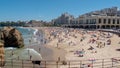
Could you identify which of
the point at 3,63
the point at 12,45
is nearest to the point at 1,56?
the point at 3,63

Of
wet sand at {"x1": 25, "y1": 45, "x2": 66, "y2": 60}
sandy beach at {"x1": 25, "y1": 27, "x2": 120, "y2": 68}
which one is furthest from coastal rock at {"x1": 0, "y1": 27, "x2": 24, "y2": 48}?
Answer: wet sand at {"x1": 25, "y1": 45, "x2": 66, "y2": 60}

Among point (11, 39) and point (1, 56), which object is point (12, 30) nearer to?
point (11, 39)

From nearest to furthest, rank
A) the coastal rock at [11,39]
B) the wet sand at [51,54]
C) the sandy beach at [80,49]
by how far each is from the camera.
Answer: the sandy beach at [80,49], the wet sand at [51,54], the coastal rock at [11,39]

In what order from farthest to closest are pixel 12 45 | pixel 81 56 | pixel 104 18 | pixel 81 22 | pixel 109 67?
pixel 81 22 < pixel 104 18 < pixel 12 45 < pixel 81 56 < pixel 109 67

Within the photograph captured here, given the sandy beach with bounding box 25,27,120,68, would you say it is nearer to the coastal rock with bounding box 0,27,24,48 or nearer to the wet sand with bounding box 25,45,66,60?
the wet sand with bounding box 25,45,66,60

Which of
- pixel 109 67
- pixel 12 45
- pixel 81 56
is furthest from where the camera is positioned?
pixel 12 45

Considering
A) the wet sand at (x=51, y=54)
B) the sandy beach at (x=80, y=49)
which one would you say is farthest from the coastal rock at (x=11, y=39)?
the wet sand at (x=51, y=54)

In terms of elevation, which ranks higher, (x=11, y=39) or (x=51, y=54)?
(x=11, y=39)

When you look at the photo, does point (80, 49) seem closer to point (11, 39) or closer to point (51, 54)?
point (51, 54)

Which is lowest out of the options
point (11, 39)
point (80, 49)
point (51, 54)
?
point (51, 54)

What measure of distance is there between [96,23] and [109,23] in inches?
232

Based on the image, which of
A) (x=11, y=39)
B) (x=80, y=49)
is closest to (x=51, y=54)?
(x=80, y=49)

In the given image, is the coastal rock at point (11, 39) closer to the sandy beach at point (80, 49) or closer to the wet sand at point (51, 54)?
the sandy beach at point (80, 49)

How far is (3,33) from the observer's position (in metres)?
38.6
